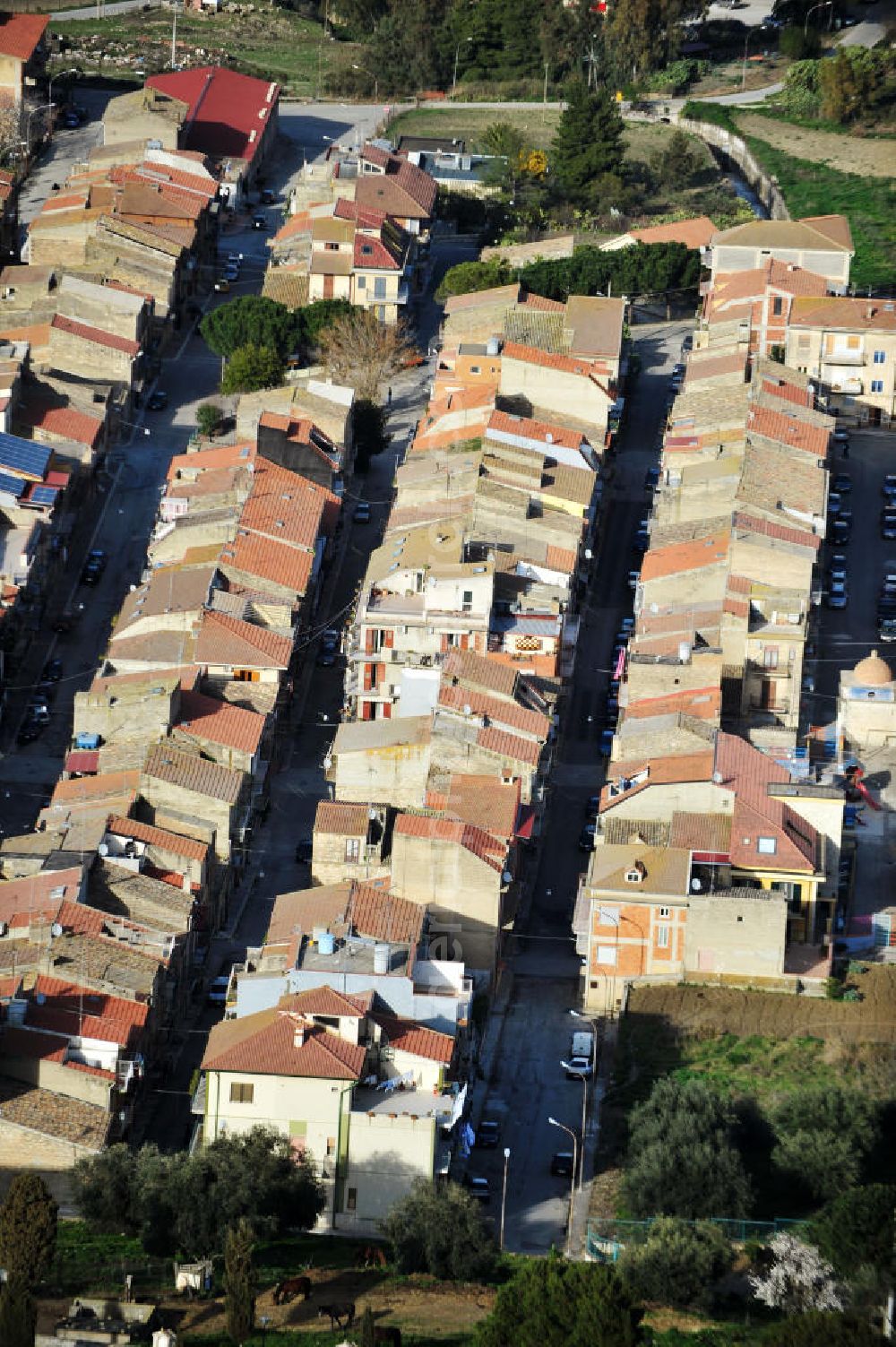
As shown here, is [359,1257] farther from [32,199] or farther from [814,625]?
[32,199]

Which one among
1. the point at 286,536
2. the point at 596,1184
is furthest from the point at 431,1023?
the point at 286,536

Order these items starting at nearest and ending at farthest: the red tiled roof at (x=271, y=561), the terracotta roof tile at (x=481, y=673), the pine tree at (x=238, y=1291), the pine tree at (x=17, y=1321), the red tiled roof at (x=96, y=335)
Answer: the pine tree at (x=17, y=1321), the pine tree at (x=238, y=1291), the terracotta roof tile at (x=481, y=673), the red tiled roof at (x=271, y=561), the red tiled roof at (x=96, y=335)

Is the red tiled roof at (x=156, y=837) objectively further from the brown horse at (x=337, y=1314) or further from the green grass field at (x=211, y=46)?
the green grass field at (x=211, y=46)

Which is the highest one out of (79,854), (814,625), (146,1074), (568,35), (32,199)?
(568,35)

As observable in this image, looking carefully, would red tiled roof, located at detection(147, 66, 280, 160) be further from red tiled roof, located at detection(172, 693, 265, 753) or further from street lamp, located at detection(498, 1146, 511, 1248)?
street lamp, located at detection(498, 1146, 511, 1248)

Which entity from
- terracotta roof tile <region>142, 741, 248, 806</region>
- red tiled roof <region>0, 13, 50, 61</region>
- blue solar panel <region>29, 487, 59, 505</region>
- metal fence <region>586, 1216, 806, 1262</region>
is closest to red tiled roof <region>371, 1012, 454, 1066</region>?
metal fence <region>586, 1216, 806, 1262</region>

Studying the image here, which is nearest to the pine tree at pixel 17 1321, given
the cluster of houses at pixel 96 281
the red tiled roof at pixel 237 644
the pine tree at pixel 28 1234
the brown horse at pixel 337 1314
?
the pine tree at pixel 28 1234
